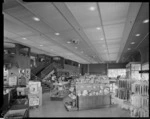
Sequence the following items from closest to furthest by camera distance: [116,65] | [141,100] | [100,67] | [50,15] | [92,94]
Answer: [141,100]
[50,15]
[92,94]
[116,65]
[100,67]

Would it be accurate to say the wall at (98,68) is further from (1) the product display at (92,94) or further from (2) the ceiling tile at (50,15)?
(2) the ceiling tile at (50,15)

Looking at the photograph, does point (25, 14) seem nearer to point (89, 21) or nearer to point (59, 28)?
point (59, 28)

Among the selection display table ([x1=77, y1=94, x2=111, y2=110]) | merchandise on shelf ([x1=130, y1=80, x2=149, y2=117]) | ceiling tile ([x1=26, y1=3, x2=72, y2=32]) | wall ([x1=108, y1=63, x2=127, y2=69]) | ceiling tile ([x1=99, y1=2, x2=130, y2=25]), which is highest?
ceiling tile ([x1=99, y1=2, x2=130, y2=25])

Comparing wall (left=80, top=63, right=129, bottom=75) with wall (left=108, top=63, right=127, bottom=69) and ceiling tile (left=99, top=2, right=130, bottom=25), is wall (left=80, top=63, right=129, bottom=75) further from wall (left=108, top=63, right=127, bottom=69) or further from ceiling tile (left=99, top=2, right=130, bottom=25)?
ceiling tile (left=99, top=2, right=130, bottom=25)

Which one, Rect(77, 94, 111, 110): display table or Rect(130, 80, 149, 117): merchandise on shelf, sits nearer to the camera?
Rect(130, 80, 149, 117): merchandise on shelf

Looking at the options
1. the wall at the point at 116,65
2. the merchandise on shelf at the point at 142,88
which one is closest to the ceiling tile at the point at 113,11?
the merchandise on shelf at the point at 142,88

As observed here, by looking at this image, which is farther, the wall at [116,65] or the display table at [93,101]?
the wall at [116,65]

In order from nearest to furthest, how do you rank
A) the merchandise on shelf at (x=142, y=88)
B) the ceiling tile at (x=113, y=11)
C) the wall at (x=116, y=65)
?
the ceiling tile at (x=113, y=11), the merchandise on shelf at (x=142, y=88), the wall at (x=116, y=65)

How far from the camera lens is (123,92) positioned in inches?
247

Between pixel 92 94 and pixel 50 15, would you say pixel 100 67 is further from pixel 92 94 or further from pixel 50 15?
pixel 50 15

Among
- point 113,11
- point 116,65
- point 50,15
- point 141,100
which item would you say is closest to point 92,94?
point 141,100

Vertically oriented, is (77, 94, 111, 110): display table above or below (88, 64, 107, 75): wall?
below

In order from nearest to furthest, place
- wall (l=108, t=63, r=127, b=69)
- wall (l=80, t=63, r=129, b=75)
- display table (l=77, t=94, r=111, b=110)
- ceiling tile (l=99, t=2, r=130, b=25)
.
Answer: ceiling tile (l=99, t=2, r=130, b=25), display table (l=77, t=94, r=111, b=110), wall (l=108, t=63, r=127, b=69), wall (l=80, t=63, r=129, b=75)

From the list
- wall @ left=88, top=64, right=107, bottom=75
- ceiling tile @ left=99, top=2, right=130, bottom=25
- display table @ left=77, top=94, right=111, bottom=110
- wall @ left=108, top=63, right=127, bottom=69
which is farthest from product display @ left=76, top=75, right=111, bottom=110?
wall @ left=88, top=64, right=107, bottom=75
